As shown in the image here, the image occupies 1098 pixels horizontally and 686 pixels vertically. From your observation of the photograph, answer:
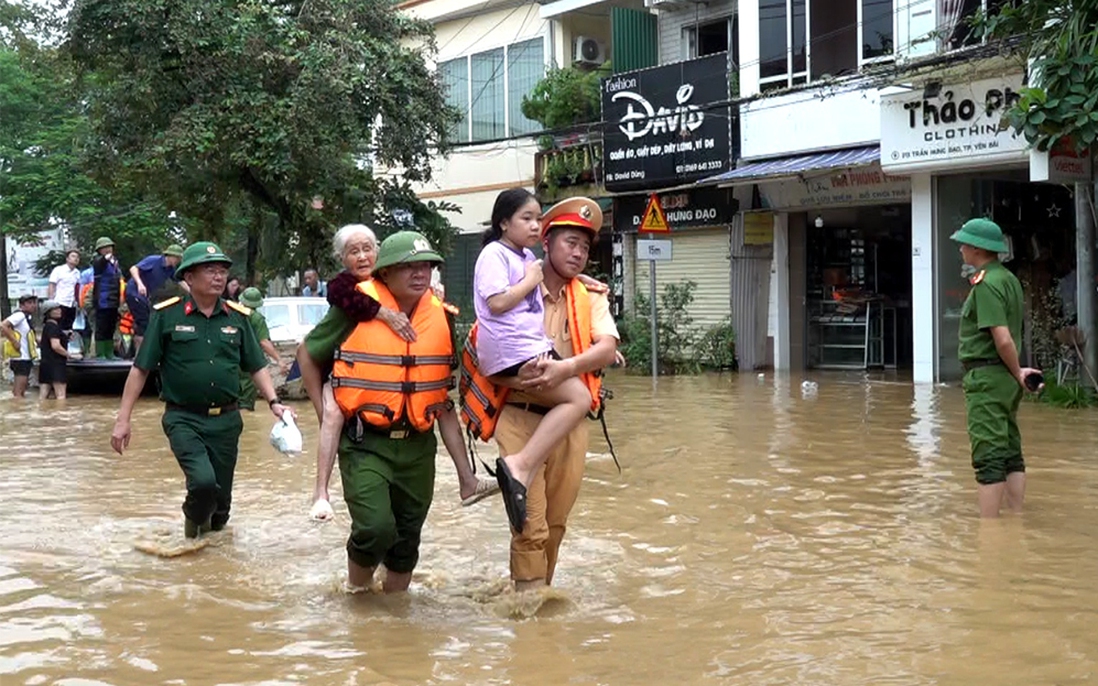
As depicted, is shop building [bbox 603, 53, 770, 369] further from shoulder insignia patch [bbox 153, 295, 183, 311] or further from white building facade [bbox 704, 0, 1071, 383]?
shoulder insignia patch [bbox 153, 295, 183, 311]

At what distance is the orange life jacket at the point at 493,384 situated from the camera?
564 cm

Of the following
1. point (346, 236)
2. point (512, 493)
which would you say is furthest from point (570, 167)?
point (512, 493)

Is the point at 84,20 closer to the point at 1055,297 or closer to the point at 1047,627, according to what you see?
the point at 1055,297

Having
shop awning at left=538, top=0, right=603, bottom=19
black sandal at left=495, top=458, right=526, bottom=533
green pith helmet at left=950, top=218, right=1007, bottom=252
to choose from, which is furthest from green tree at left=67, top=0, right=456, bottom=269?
black sandal at left=495, top=458, right=526, bottom=533

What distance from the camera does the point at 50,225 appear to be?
34.5 metres

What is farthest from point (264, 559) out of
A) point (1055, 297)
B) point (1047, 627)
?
point (1055, 297)

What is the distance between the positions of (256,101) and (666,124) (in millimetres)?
7005

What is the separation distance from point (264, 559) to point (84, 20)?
560 inches

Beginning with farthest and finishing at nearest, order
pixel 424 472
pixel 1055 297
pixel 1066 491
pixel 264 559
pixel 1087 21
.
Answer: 1. pixel 1055 297
2. pixel 1087 21
3. pixel 1066 491
4. pixel 264 559
5. pixel 424 472

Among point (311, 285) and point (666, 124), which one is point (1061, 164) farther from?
point (311, 285)

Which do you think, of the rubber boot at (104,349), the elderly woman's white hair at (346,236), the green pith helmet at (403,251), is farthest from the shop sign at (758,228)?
the green pith helmet at (403,251)

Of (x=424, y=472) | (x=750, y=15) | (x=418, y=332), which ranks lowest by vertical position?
(x=424, y=472)

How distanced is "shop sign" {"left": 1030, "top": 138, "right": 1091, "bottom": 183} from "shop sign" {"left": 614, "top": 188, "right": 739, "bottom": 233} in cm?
747

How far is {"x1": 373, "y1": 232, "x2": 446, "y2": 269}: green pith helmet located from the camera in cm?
563
